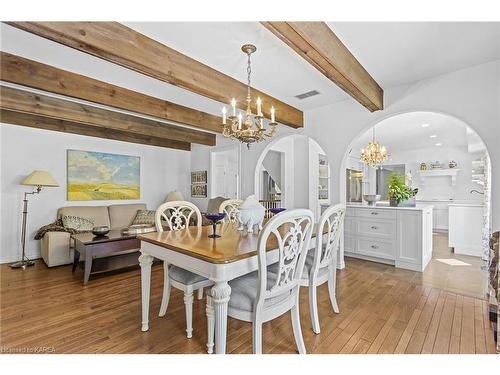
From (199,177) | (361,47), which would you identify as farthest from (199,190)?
(361,47)

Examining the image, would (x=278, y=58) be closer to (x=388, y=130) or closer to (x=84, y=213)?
(x=84, y=213)

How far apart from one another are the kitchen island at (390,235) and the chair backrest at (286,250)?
2231mm

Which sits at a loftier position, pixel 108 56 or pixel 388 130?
pixel 388 130

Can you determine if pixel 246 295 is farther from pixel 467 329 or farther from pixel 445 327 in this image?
pixel 467 329

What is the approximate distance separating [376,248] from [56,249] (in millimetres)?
4814

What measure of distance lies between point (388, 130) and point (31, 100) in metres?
6.75

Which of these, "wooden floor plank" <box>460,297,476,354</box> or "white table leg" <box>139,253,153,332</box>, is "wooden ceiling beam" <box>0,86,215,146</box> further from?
"wooden floor plank" <box>460,297,476,354</box>

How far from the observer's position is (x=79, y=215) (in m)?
4.35

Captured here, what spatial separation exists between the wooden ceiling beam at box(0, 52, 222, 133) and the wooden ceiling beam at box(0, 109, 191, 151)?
6.46 ft

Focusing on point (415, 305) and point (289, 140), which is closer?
point (415, 305)

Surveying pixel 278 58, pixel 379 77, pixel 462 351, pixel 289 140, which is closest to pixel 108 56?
pixel 278 58

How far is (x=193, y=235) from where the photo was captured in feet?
6.88

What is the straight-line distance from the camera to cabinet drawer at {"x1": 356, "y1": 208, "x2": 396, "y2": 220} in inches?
145

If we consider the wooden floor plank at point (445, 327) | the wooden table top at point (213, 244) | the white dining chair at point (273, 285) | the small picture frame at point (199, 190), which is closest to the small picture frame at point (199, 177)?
the small picture frame at point (199, 190)
